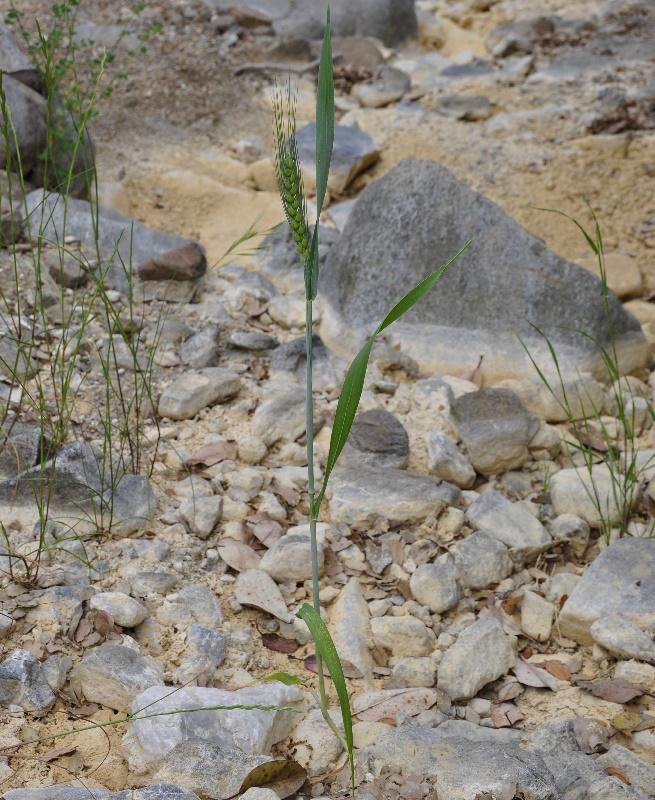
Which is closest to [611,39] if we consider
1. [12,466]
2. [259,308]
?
[259,308]

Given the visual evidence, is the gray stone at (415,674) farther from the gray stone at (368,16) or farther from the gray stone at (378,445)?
the gray stone at (368,16)

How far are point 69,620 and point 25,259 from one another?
1.89m

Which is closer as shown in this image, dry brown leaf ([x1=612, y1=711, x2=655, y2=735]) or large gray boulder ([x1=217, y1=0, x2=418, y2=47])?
dry brown leaf ([x1=612, y1=711, x2=655, y2=735])

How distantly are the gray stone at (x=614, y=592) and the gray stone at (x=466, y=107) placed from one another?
4.03 metres

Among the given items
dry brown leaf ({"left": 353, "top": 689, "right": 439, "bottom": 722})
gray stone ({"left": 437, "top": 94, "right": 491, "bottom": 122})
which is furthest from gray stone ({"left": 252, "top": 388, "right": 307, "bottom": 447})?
gray stone ({"left": 437, "top": 94, "right": 491, "bottom": 122})

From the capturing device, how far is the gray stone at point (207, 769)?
148 centimetres

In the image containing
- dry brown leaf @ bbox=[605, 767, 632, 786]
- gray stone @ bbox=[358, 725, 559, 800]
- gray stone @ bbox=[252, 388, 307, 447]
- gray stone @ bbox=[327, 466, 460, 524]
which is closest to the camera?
gray stone @ bbox=[358, 725, 559, 800]

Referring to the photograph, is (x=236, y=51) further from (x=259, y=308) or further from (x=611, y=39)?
(x=259, y=308)

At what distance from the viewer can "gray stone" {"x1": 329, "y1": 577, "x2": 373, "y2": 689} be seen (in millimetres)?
1974

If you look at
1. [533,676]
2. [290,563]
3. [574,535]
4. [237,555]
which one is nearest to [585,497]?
[574,535]

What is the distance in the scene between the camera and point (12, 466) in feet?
7.27

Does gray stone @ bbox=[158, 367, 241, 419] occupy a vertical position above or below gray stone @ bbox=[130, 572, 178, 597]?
above

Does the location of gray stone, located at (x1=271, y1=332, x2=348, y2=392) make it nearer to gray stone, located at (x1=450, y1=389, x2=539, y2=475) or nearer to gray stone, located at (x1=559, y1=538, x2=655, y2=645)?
gray stone, located at (x1=450, y1=389, x2=539, y2=475)

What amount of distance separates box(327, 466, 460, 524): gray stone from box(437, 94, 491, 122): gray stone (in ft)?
12.2
